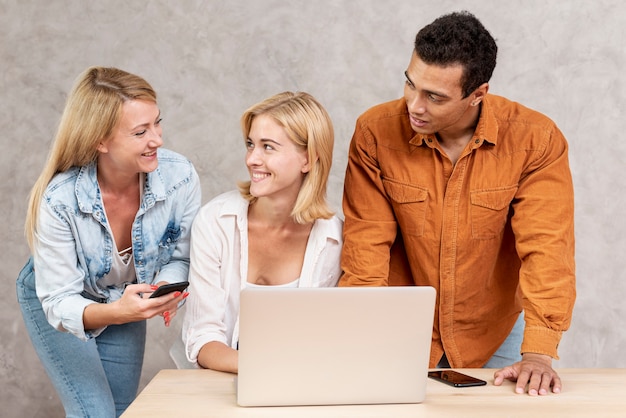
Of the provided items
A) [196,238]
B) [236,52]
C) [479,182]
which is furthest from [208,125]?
[479,182]

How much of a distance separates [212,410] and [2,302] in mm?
2563

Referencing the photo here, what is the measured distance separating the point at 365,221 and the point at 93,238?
0.77 metres

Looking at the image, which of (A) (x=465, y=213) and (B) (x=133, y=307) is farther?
(A) (x=465, y=213)

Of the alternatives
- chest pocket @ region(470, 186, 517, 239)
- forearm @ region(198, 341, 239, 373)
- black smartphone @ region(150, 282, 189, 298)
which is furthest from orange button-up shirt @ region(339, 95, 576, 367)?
black smartphone @ region(150, 282, 189, 298)

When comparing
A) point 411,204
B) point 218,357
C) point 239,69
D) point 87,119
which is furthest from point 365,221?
point 239,69

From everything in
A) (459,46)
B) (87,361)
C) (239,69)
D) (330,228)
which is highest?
(459,46)

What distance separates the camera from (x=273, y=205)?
2.46m

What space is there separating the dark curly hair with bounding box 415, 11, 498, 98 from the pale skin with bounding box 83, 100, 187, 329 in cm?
78

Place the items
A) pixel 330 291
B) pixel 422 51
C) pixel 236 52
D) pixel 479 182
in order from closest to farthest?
pixel 330 291 < pixel 422 51 < pixel 479 182 < pixel 236 52

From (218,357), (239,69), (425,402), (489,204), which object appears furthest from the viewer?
(239,69)

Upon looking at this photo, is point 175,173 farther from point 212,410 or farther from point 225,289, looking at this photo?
point 212,410

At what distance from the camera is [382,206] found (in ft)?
7.78

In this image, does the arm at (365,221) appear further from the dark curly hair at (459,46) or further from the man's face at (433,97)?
the dark curly hair at (459,46)

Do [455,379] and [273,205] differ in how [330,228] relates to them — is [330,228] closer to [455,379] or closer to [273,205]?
[273,205]
